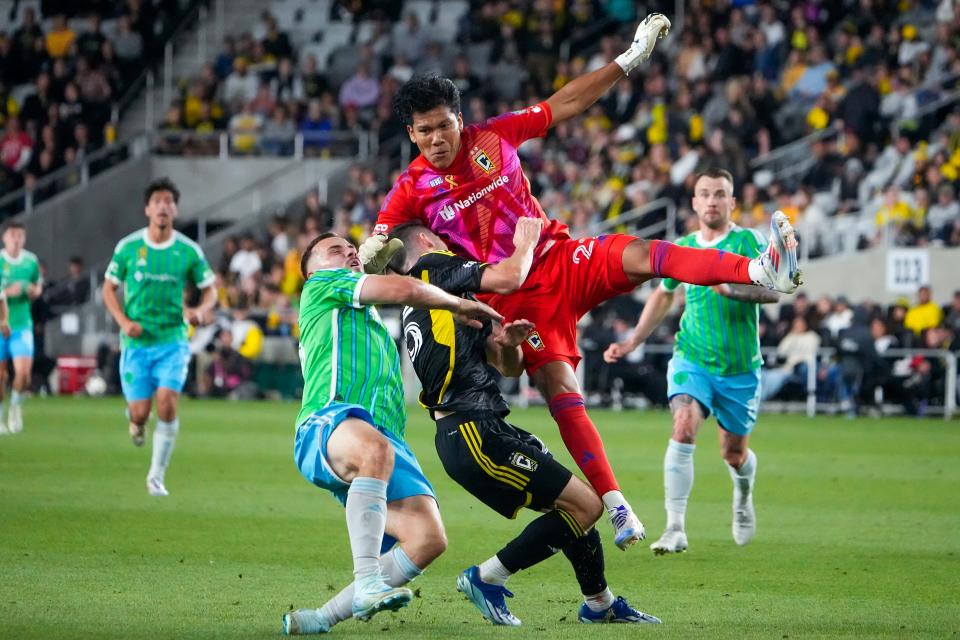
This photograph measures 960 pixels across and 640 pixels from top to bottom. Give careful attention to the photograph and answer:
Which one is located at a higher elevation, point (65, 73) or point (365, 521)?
point (65, 73)

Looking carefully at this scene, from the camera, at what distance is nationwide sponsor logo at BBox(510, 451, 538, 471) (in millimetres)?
6734

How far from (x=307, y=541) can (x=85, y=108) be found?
23.7 m

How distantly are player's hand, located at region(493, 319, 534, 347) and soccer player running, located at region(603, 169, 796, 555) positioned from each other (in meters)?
2.99

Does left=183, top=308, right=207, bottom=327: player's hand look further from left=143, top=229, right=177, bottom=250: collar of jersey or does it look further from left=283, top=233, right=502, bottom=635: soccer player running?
left=283, top=233, right=502, bottom=635: soccer player running

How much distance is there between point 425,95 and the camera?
7539 millimetres

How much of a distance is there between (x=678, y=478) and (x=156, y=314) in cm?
514

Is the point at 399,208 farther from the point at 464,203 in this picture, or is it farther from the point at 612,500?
the point at 612,500

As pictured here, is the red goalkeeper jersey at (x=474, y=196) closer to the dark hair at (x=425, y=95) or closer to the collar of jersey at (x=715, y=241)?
the dark hair at (x=425, y=95)

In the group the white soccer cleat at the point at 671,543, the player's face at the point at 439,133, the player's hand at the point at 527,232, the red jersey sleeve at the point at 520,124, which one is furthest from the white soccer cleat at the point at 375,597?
the white soccer cleat at the point at 671,543

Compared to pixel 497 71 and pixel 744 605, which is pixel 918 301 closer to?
pixel 497 71

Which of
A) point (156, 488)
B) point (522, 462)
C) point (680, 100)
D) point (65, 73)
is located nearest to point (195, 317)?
point (156, 488)

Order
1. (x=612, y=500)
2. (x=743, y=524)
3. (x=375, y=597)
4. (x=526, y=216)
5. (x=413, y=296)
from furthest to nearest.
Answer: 1. (x=743, y=524)
2. (x=526, y=216)
3. (x=612, y=500)
4. (x=413, y=296)
5. (x=375, y=597)

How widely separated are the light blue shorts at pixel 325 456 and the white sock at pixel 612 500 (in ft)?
3.54

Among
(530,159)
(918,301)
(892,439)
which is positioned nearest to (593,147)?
(530,159)
